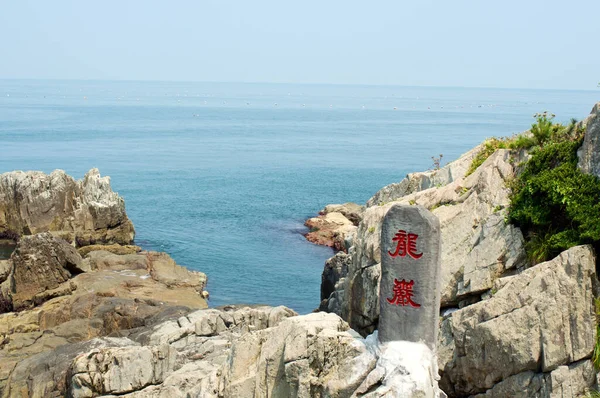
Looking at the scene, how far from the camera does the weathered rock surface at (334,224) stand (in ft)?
168

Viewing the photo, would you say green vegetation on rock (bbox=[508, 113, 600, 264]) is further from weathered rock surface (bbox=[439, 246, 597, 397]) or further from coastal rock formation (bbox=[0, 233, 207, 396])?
coastal rock formation (bbox=[0, 233, 207, 396])

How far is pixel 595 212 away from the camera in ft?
57.0

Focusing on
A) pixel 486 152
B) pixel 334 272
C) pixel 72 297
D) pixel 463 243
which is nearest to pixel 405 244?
pixel 463 243

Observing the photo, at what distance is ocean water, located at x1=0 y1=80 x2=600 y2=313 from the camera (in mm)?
46781

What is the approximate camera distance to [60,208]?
48812mm

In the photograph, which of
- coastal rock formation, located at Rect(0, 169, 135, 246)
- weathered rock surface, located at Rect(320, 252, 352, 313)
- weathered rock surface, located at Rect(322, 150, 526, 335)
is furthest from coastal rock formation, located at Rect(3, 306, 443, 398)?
coastal rock formation, located at Rect(0, 169, 135, 246)

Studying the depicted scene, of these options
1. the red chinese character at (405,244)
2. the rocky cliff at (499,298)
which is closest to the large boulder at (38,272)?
the rocky cliff at (499,298)

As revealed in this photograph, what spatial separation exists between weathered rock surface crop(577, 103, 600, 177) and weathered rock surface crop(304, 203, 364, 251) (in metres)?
30.9

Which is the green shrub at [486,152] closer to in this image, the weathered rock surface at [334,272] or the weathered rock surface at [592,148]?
the weathered rock surface at [592,148]

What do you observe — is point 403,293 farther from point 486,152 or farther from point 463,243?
point 486,152

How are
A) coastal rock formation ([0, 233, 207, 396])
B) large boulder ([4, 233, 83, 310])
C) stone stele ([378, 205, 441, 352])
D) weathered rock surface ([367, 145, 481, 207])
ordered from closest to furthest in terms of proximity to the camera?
1. stone stele ([378, 205, 441, 352])
2. weathered rock surface ([367, 145, 481, 207])
3. coastal rock formation ([0, 233, 207, 396])
4. large boulder ([4, 233, 83, 310])

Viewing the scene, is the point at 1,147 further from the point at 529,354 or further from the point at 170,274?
the point at 529,354

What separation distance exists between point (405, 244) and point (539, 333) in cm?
426

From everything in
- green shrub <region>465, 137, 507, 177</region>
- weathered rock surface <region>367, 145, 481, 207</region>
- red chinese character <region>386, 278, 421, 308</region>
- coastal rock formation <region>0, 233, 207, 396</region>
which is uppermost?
green shrub <region>465, 137, 507, 177</region>
